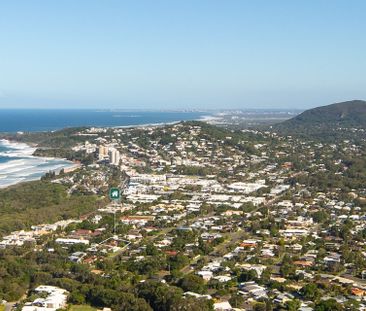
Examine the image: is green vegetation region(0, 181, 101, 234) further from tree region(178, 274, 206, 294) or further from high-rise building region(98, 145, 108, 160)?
high-rise building region(98, 145, 108, 160)

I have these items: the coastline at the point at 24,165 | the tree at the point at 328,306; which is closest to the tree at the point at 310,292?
the tree at the point at 328,306

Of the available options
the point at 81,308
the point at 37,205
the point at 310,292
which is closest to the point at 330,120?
the point at 37,205

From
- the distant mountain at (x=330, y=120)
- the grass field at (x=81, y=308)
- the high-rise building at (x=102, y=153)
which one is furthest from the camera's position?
the distant mountain at (x=330, y=120)

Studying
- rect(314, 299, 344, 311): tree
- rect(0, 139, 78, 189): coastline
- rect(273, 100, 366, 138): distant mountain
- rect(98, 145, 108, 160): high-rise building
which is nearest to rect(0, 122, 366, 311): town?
rect(314, 299, 344, 311): tree

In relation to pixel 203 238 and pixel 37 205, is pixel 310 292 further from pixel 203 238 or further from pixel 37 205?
→ pixel 37 205

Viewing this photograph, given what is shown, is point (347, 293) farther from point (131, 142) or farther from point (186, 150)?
point (131, 142)

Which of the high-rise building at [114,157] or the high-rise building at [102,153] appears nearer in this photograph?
the high-rise building at [114,157]

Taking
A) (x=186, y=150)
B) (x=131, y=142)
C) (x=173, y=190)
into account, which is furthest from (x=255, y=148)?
(x=173, y=190)

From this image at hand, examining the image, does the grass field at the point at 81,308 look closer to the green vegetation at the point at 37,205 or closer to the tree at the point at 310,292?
the tree at the point at 310,292

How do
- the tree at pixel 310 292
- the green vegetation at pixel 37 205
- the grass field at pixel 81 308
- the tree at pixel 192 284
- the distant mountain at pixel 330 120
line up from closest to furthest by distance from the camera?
the grass field at pixel 81 308 → the tree at pixel 310 292 → the tree at pixel 192 284 → the green vegetation at pixel 37 205 → the distant mountain at pixel 330 120
